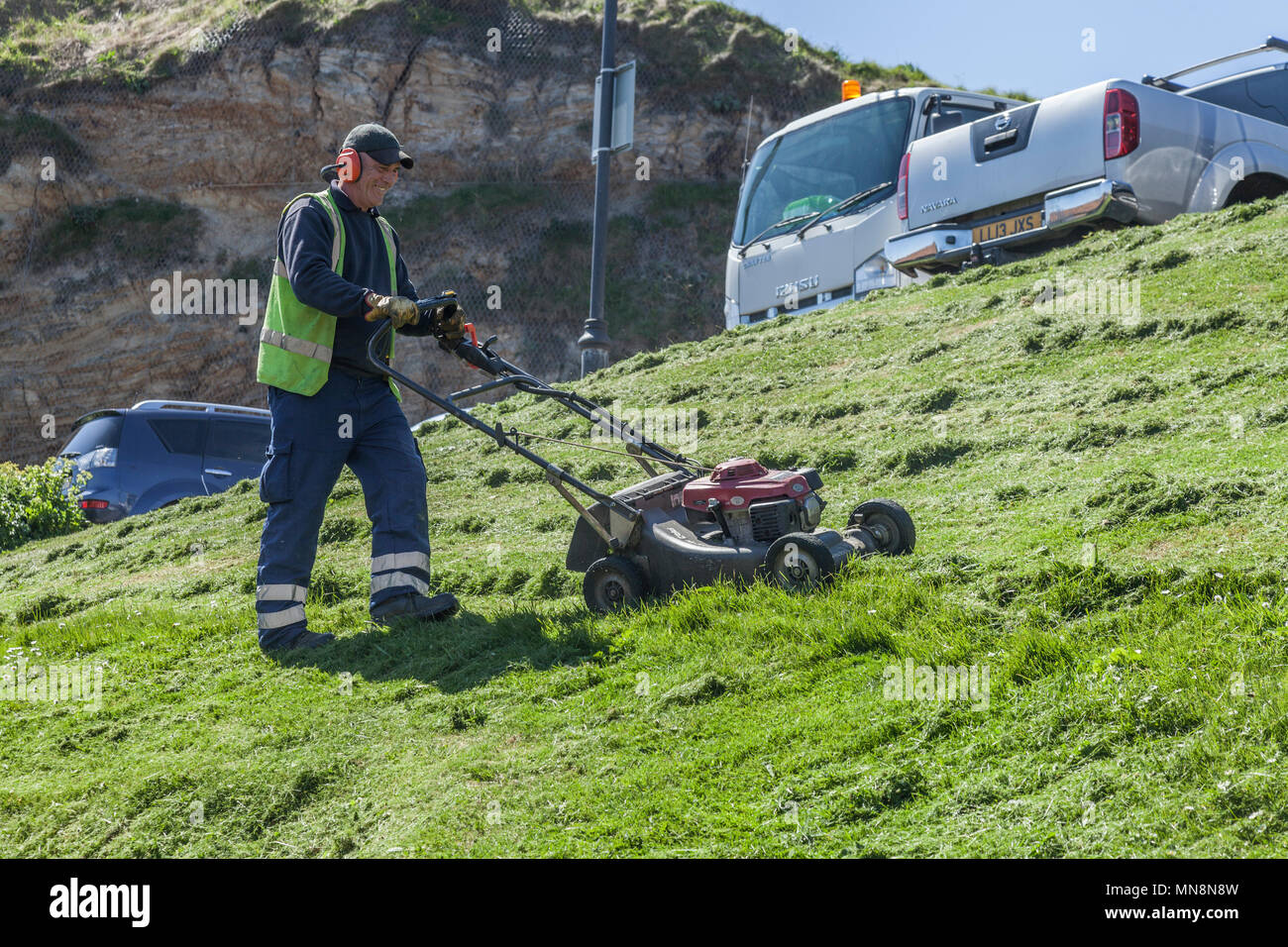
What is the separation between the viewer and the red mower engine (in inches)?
192

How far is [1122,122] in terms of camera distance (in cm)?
913

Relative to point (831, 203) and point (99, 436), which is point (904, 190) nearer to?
point (831, 203)

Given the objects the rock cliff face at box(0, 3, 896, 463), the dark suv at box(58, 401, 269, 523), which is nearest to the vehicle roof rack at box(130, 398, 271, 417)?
the dark suv at box(58, 401, 269, 523)

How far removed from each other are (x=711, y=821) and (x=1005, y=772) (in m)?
0.77

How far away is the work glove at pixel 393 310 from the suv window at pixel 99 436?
309 inches

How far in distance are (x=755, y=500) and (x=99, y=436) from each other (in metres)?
9.08

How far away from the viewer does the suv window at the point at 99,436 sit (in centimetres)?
1184

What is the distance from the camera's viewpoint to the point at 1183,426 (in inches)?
233

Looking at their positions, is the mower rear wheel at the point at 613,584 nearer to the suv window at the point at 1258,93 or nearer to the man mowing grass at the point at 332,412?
the man mowing grass at the point at 332,412

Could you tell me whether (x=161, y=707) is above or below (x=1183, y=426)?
below

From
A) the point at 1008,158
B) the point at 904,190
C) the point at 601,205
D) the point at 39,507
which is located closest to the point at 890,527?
the point at 1008,158
